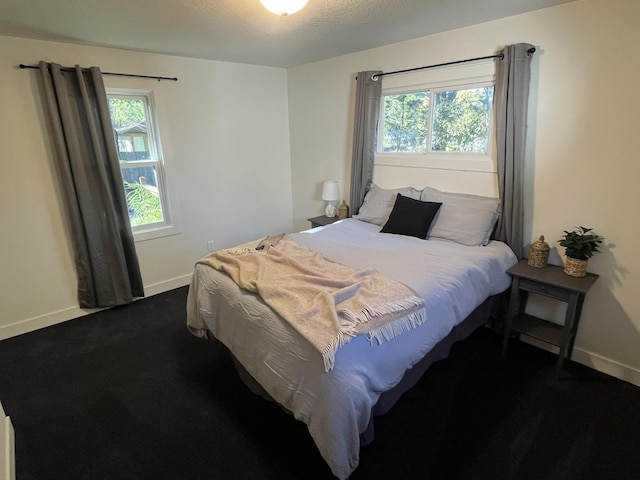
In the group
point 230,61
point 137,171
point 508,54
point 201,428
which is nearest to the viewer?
point 201,428

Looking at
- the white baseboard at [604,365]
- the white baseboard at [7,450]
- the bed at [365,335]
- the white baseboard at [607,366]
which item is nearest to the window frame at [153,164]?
the bed at [365,335]

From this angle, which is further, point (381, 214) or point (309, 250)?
point (381, 214)

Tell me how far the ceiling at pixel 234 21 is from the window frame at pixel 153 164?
0.41 metres

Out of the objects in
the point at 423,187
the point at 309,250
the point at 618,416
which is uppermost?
the point at 423,187

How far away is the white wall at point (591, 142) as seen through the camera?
1.96 metres

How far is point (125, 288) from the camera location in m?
3.13

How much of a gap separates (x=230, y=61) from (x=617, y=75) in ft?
10.8

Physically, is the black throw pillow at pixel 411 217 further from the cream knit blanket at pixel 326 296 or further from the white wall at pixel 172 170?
the white wall at pixel 172 170

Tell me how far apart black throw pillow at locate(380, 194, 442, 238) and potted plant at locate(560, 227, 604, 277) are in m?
0.90

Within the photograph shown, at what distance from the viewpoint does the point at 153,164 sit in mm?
3324

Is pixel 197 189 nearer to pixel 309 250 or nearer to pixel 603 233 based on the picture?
pixel 309 250

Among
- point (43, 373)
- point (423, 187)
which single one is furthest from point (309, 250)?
point (43, 373)

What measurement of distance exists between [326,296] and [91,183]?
2.48 metres

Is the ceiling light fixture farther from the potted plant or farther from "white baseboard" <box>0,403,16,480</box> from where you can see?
"white baseboard" <box>0,403,16,480</box>
